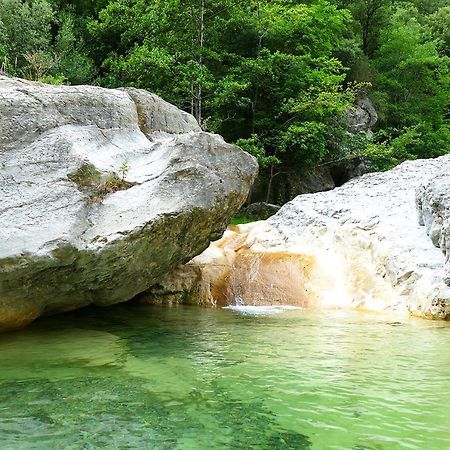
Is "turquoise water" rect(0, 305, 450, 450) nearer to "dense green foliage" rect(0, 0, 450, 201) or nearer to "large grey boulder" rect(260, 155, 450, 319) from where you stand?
"large grey boulder" rect(260, 155, 450, 319)

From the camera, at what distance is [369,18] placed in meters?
33.9

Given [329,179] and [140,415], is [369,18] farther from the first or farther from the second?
[140,415]

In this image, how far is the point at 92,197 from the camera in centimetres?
797

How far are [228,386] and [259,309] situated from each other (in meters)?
5.37

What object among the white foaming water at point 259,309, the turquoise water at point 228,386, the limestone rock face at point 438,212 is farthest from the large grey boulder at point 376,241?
the turquoise water at point 228,386

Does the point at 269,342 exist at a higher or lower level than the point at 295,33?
lower

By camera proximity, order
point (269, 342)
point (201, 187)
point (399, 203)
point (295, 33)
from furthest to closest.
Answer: point (295, 33)
point (399, 203)
point (201, 187)
point (269, 342)

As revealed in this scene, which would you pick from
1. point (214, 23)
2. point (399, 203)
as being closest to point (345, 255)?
point (399, 203)

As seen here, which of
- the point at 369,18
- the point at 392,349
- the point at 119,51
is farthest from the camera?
the point at 369,18

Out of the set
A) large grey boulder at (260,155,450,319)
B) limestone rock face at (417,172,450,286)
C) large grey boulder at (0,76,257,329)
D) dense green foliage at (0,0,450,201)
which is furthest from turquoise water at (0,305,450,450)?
dense green foliage at (0,0,450,201)

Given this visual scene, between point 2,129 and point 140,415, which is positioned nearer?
point 140,415

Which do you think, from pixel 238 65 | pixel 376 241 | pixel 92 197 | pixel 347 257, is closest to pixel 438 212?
pixel 376 241

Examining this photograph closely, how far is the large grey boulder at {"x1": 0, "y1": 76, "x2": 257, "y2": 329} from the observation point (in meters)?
7.29

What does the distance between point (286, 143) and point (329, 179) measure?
4074 millimetres
